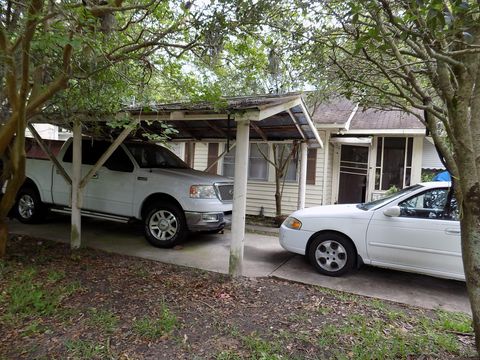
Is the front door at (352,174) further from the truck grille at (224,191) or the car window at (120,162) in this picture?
the car window at (120,162)

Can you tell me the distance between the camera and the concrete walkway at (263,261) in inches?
193

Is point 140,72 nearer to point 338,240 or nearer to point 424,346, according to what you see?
point 338,240

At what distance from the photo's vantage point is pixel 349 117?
1038 centimetres

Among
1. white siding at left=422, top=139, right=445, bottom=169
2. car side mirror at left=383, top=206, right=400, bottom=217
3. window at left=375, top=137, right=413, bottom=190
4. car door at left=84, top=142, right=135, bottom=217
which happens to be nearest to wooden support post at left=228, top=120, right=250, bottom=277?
car side mirror at left=383, top=206, right=400, bottom=217

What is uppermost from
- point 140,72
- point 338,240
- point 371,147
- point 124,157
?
point 140,72

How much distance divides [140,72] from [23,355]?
467 cm

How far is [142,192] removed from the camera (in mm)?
6863

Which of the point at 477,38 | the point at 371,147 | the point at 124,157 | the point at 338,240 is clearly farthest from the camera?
the point at 371,147

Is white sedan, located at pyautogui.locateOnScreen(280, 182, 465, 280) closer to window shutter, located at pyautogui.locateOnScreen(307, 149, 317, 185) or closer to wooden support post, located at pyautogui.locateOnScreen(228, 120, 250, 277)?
wooden support post, located at pyautogui.locateOnScreen(228, 120, 250, 277)

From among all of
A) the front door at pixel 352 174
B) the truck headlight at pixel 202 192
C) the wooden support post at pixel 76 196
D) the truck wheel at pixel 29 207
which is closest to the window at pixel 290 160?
the front door at pixel 352 174

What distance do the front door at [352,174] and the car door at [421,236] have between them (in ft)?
21.6

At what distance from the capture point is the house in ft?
34.8

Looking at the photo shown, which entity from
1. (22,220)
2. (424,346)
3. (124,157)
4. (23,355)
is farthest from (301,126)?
(22,220)

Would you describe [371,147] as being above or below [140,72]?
below
